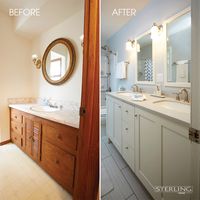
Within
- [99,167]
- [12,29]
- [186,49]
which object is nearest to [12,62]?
[12,29]

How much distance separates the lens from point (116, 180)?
1143 mm

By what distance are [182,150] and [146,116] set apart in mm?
308

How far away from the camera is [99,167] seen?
112cm

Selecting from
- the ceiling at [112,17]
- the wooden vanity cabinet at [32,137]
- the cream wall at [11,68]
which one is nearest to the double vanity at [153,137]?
the ceiling at [112,17]

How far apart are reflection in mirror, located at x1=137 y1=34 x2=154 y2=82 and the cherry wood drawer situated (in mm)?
985

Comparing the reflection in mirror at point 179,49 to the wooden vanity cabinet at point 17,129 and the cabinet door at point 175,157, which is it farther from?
the wooden vanity cabinet at point 17,129

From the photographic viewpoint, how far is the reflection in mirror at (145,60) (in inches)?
40.3

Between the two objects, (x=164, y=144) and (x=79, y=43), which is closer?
(x=164, y=144)

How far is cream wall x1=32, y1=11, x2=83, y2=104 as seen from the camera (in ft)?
6.57

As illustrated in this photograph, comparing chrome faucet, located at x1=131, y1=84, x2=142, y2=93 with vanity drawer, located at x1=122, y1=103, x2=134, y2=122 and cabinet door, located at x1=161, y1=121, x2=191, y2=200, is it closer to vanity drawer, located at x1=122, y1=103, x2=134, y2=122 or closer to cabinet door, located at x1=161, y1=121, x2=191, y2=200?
vanity drawer, located at x1=122, y1=103, x2=134, y2=122

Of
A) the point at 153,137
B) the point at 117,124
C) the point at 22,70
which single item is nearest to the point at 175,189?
the point at 153,137

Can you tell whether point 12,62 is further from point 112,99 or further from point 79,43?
point 112,99

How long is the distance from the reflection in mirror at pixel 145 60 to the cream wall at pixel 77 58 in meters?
1.08

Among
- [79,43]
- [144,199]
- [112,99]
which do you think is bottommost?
[144,199]
